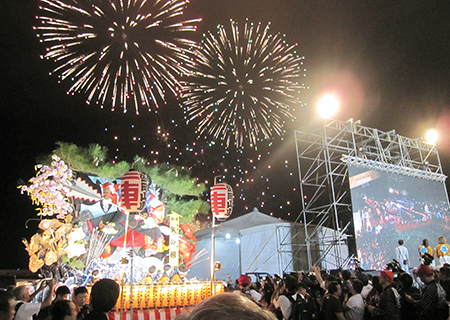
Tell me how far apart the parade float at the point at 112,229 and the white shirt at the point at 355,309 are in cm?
534

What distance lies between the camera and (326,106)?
1293cm

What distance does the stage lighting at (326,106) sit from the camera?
12.8 m

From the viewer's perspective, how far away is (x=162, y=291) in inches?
320

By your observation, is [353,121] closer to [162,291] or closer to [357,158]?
[357,158]

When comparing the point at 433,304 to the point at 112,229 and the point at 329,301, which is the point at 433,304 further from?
the point at 112,229

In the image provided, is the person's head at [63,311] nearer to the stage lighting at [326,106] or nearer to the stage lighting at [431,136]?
the stage lighting at [326,106]

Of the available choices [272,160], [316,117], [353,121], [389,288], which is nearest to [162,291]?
[389,288]

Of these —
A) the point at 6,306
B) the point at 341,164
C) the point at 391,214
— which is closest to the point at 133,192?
the point at 6,306

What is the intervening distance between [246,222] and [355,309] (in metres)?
12.0

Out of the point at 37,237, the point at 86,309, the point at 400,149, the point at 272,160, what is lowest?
the point at 86,309

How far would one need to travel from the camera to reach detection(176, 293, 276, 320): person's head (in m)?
0.74

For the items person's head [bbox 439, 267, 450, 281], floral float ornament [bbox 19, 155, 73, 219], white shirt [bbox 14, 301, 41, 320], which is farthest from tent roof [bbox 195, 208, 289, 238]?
white shirt [bbox 14, 301, 41, 320]

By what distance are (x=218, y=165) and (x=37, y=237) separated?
11.7 metres

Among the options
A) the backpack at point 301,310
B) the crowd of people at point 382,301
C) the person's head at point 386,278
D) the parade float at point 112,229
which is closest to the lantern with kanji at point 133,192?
the parade float at point 112,229
